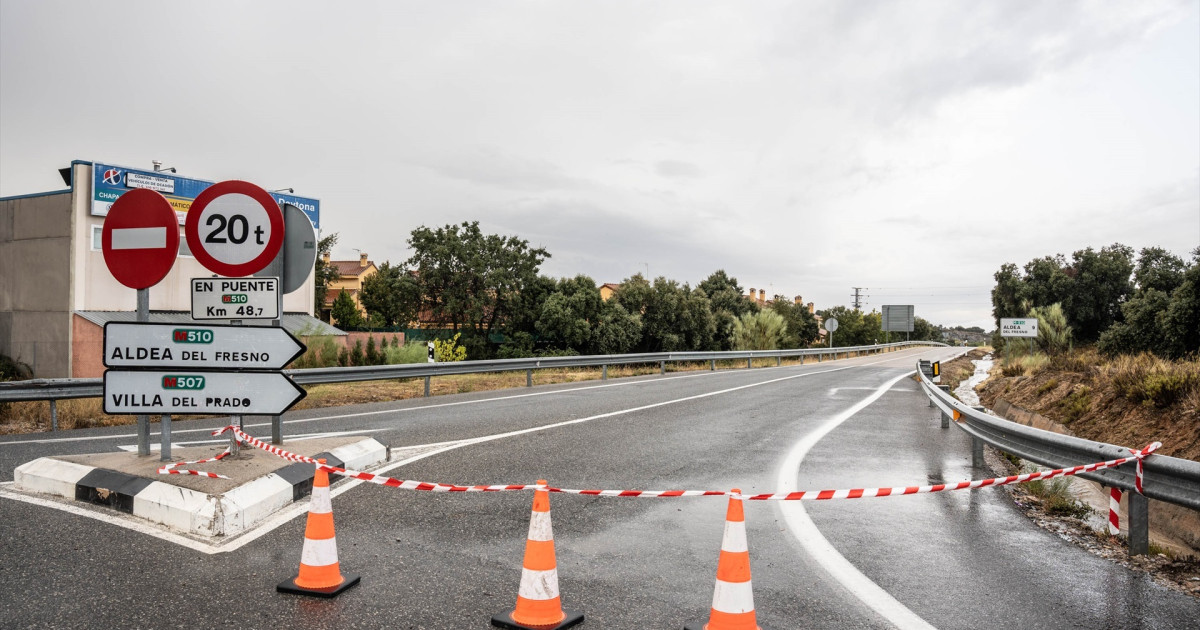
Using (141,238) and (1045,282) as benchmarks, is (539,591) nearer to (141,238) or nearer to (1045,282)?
(141,238)

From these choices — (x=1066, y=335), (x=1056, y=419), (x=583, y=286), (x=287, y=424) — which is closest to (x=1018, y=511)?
(x=1056, y=419)

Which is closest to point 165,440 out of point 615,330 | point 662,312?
point 615,330

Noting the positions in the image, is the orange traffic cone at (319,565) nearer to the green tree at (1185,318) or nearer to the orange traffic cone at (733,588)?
the orange traffic cone at (733,588)

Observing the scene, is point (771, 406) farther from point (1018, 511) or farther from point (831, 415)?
point (1018, 511)

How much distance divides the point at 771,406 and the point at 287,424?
27.4 feet

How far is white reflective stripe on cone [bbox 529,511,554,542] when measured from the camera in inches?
139

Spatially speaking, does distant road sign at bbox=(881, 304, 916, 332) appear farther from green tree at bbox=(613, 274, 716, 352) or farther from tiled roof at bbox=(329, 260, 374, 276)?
tiled roof at bbox=(329, 260, 374, 276)

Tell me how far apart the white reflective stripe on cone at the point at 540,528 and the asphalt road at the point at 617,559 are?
0.41m

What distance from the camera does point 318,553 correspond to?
384cm

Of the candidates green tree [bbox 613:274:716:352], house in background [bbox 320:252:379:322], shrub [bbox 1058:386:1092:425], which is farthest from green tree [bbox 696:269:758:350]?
shrub [bbox 1058:386:1092:425]

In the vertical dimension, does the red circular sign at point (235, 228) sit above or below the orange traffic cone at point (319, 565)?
above

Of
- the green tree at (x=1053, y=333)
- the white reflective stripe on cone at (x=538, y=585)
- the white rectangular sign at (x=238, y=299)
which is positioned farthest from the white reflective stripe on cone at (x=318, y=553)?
the green tree at (x=1053, y=333)

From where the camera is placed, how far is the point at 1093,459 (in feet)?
16.1

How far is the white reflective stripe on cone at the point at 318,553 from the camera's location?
384 centimetres
